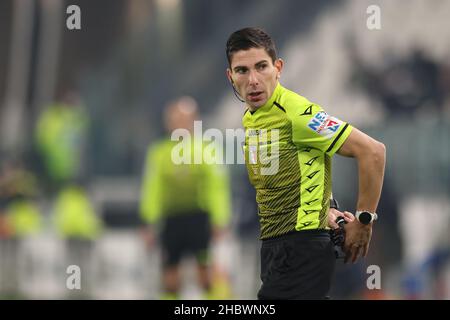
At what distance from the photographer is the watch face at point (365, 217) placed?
4.29m

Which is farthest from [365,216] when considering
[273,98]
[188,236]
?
[188,236]

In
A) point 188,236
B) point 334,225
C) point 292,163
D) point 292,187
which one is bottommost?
point 188,236

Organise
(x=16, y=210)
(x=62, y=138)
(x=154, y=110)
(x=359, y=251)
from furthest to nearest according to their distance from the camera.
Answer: (x=62, y=138)
(x=16, y=210)
(x=154, y=110)
(x=359, y=251)

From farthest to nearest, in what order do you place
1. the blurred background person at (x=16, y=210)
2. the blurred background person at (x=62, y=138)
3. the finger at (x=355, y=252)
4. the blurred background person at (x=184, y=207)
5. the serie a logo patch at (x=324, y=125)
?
the blurred background person at (x=62, y=138), the blurred background person at (x=16, y=210), the blurred background person at (x=184, y=207), the finger at (x=355, y=252), the serie a logo patch at (x=324, y=125)

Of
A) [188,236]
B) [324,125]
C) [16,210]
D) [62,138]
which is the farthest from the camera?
→ [62,138]

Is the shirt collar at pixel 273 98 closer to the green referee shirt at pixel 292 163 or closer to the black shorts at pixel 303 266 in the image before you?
the green referee shirt at pixel 292 163

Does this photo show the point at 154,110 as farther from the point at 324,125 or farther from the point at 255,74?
the point at 324,125

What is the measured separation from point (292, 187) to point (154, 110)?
7299 mm

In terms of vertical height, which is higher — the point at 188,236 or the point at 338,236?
the point at 338,236

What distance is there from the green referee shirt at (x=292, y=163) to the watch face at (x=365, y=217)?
6.8 inches

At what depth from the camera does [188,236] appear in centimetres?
984

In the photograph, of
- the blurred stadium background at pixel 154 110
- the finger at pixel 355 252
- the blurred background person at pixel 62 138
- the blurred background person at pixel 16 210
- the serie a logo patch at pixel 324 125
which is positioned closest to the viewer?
the serie a logo patch at pixel 324 125

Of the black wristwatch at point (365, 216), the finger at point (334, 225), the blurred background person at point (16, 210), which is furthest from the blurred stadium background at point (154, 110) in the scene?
the black wristwatch at point (365, 216)

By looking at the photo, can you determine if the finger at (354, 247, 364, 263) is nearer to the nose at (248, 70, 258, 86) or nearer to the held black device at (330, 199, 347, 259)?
the held black device at (330, 199, 347, 259)
